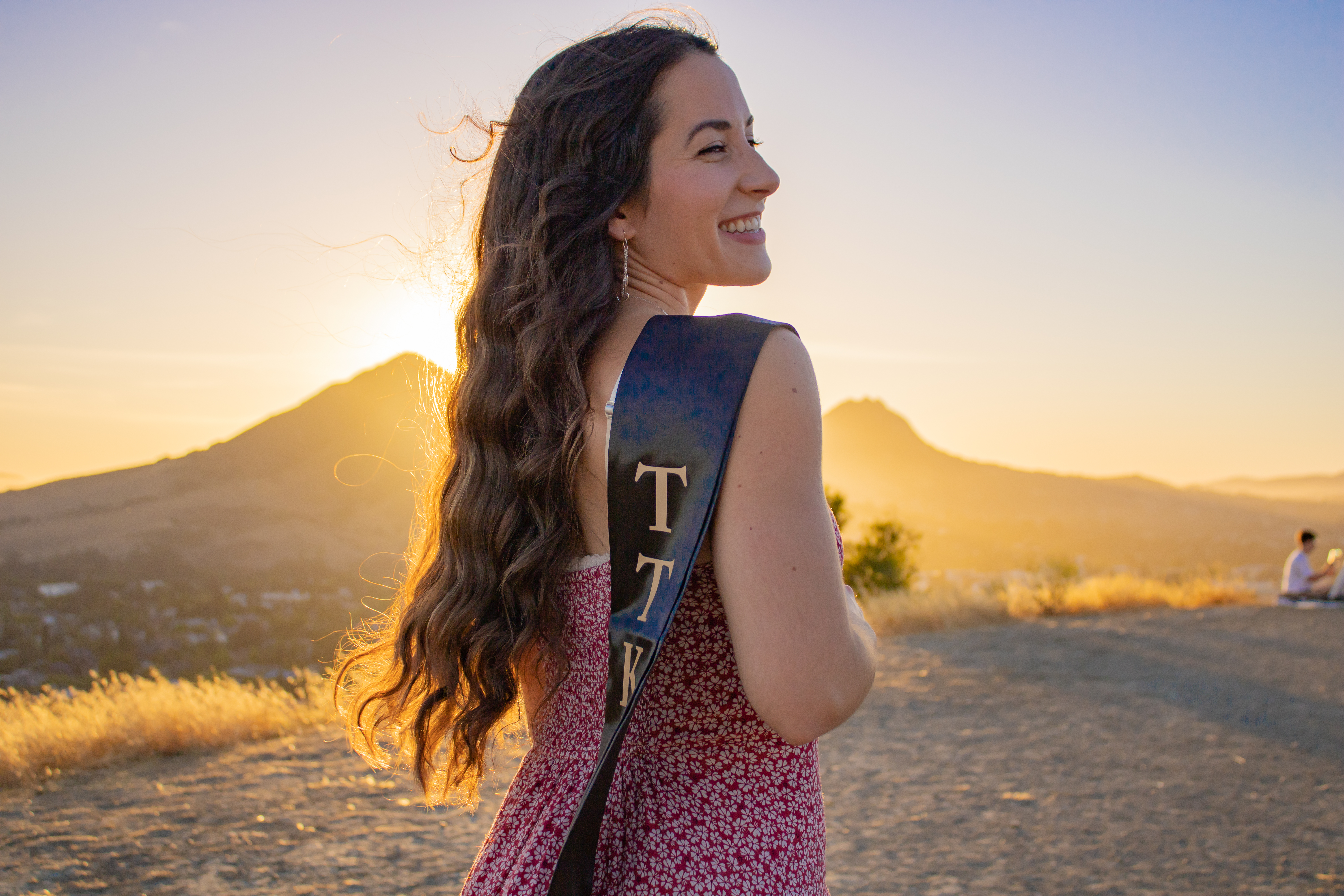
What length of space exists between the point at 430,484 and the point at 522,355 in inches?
16.5

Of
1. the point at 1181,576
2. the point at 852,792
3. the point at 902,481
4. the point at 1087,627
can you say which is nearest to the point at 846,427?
the point at 902,481

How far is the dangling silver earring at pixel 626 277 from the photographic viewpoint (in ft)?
4.03

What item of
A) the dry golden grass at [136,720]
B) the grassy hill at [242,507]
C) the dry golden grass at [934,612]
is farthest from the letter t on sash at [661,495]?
the grassy hill at [242,507]

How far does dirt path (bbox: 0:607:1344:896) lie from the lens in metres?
3.55

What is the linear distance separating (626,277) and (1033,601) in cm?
1209

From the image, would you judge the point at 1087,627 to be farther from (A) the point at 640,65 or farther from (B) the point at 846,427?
(B) the point at 846,427

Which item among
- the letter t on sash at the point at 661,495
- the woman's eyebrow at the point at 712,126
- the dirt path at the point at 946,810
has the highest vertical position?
the woman's eyebrow at the point at 712,126

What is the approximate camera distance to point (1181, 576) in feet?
50.9

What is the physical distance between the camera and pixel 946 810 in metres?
4.48

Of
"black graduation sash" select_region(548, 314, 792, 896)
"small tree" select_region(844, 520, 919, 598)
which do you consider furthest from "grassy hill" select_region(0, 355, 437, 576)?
"black graduation sash" select_region(548, 314, 792, 896)

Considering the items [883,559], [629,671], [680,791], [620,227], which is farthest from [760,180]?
[883,559]

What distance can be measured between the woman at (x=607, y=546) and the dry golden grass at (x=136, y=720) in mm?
4468

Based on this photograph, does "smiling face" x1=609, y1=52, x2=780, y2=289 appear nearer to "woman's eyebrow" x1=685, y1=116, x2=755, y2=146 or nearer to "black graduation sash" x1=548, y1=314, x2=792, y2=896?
"woman's eyebrow" x1=685, y1=116, x2=755, y2=146

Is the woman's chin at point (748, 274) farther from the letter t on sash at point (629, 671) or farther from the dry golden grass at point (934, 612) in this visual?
the dry golden grass at point (934, 612)
